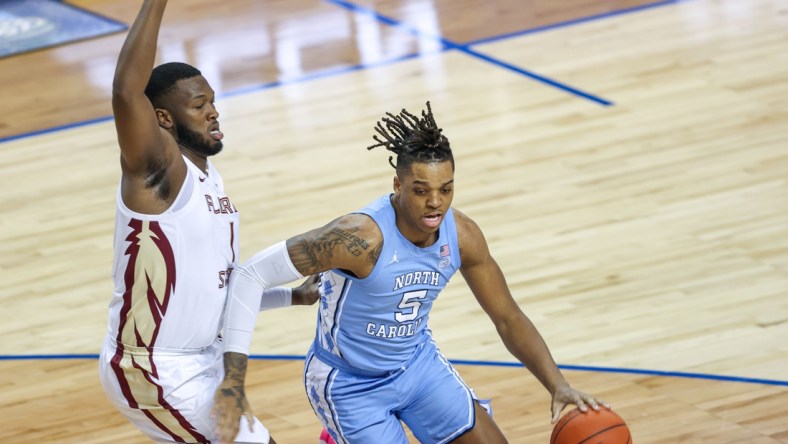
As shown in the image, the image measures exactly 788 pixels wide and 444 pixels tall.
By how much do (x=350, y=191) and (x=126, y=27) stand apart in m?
4.50

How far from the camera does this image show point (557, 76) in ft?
31.4

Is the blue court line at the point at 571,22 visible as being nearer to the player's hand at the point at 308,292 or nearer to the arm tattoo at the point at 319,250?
the player's hand at the point at 308,292

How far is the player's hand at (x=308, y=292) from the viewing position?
175 inches

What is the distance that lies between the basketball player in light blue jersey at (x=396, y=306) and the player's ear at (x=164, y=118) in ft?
1.64

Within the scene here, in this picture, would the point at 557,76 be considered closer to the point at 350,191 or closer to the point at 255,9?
the point at 350,191

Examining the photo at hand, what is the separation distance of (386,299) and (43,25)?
876cm

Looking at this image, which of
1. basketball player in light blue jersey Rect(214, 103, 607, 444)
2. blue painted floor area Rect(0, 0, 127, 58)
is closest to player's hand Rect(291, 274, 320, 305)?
basketball player in light blue jersey Rect(214, 103, 607, 444)

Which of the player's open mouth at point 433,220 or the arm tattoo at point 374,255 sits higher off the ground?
the player's open mouth at point 433,220

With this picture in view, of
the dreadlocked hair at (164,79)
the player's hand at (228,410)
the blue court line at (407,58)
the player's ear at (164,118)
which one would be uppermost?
the dreadlocked hair at (164,79)

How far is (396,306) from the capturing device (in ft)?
13.5

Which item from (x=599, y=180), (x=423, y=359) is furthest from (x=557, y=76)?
(x=423, y=359)

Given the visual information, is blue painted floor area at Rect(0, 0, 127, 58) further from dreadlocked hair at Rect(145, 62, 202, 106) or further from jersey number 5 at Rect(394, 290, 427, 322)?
jersey number 5 at Rect(394, 290, 427, 322)

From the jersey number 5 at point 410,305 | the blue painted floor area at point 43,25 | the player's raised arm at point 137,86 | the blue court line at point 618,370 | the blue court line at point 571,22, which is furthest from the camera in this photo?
the blue painted floor area at point 43,25

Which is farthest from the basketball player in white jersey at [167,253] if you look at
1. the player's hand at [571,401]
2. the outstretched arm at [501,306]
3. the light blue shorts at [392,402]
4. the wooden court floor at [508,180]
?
the wooden court floor at [508,180]
